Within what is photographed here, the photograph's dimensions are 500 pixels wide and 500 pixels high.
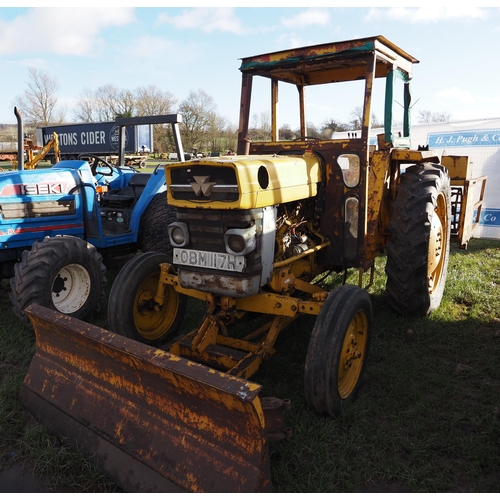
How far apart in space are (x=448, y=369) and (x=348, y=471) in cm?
152

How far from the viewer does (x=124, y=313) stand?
3.50m

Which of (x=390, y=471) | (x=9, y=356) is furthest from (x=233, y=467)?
(x=9, y=356)

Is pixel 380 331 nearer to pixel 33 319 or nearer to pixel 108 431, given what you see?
pixel 108 431

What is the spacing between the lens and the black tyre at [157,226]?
5621mm

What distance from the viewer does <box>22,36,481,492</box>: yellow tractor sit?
2.35 metres

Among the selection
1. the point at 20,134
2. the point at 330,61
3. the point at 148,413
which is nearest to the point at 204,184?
the point at 148,413

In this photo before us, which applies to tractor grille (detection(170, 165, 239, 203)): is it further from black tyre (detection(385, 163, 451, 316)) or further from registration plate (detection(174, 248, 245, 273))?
black tyre (detection(385, 163, 451, 316))

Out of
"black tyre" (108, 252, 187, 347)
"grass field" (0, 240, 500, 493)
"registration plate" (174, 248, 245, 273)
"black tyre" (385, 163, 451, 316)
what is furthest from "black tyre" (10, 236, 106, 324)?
"black tyre" (385, 163, 451, 316)

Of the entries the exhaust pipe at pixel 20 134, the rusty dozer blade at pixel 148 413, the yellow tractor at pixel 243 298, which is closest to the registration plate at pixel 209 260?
the yellow tractor at pixel 243 298

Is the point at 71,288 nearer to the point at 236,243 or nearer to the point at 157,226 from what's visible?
the point at 157,226

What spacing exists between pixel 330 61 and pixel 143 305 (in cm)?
248

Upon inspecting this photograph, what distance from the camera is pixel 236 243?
2.92 metres

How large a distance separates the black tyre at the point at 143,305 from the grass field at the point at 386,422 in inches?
34.5

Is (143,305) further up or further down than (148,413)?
further up
